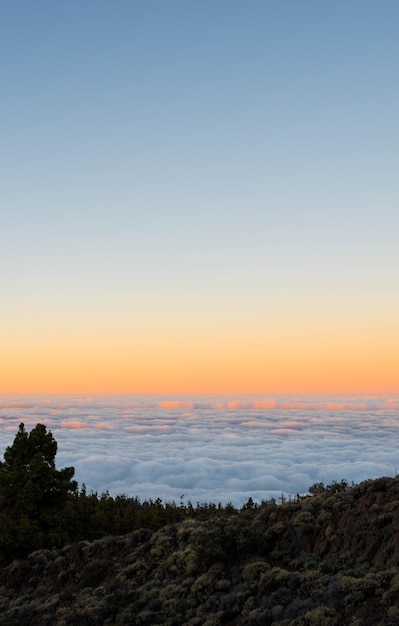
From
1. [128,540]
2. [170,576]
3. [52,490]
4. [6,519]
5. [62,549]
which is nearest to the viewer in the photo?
[170,576]

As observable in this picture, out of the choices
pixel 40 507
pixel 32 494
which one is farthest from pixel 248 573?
pixel 40 507

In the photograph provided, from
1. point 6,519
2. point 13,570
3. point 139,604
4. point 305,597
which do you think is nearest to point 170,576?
point 139,604

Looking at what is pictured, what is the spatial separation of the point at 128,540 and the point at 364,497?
1251cm

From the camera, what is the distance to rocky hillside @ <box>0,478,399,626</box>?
17.8 m

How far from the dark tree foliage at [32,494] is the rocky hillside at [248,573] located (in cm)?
414

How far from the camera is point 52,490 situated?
3731 cm

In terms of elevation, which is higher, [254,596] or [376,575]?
[376,575]

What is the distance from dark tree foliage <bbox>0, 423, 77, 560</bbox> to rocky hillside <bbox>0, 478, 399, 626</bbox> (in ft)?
13.6

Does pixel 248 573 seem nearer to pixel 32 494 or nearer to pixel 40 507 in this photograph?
pixel 32 494

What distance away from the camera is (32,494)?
117 feet

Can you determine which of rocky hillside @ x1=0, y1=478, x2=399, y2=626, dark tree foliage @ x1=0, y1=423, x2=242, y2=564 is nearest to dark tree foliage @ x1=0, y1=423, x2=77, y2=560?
dark tree foliage @ x1=0, y1=423, x2=242, y2=564

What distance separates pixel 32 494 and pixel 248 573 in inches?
735

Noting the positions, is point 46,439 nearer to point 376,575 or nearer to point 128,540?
point 128,540

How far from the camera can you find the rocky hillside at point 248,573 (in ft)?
58.4
